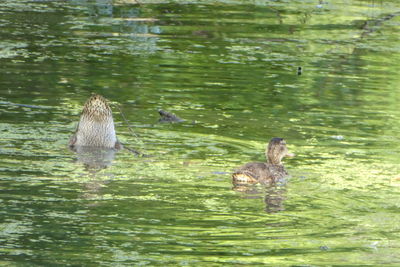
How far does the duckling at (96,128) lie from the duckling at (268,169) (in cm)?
171

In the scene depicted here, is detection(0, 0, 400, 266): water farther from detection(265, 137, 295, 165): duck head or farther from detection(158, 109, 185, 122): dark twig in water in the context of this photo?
detection(265, 137, 295, 165): duck head

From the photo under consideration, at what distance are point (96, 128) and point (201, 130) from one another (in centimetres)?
121

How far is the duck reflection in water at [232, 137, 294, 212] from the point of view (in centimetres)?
969

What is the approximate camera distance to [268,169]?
10125 mm

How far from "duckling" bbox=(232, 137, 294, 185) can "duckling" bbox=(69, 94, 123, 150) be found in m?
1.71

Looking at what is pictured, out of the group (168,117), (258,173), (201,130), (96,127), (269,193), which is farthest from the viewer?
(168,117)

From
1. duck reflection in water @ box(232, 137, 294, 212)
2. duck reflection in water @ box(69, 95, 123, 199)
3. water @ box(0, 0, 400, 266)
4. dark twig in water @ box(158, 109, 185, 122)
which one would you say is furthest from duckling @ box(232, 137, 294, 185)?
dark twig in water @ box(158, 109, 185, 122)

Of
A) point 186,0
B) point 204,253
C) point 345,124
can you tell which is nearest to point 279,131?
point 345,124

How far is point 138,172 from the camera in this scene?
10.1m

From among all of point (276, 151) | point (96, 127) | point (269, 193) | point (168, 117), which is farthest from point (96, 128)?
point (269, 193)

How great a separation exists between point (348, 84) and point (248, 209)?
260 inches

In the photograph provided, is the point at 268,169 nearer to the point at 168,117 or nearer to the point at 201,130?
the point at 201,130

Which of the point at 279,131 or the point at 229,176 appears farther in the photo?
the point at 279,131

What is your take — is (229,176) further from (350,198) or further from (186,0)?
(186,0)
